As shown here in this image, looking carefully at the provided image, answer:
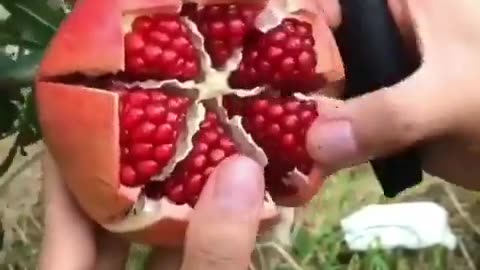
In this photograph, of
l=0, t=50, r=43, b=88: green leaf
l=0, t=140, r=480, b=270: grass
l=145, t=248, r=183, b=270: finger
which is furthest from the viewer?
l=0, t=140, r=480, b=270: grass

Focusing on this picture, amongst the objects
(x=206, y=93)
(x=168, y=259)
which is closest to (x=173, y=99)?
(x=206, y=93)

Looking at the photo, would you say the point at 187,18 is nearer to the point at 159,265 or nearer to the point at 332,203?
the point at 159,265

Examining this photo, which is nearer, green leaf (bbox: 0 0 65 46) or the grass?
green leaf (bbox: 0 0 65 46)

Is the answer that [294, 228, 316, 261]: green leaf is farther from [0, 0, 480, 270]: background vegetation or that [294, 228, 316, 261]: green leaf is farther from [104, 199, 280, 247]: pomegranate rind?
[104, 199, 280, 247]: pomegranate rind

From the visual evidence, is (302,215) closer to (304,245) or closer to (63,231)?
(304,245)

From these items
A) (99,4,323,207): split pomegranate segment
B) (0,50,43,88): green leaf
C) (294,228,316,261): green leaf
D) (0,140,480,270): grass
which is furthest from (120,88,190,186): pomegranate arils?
(294,228,316,261): green leaf

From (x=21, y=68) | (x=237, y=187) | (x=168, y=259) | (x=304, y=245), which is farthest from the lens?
(x=304, y=245)
